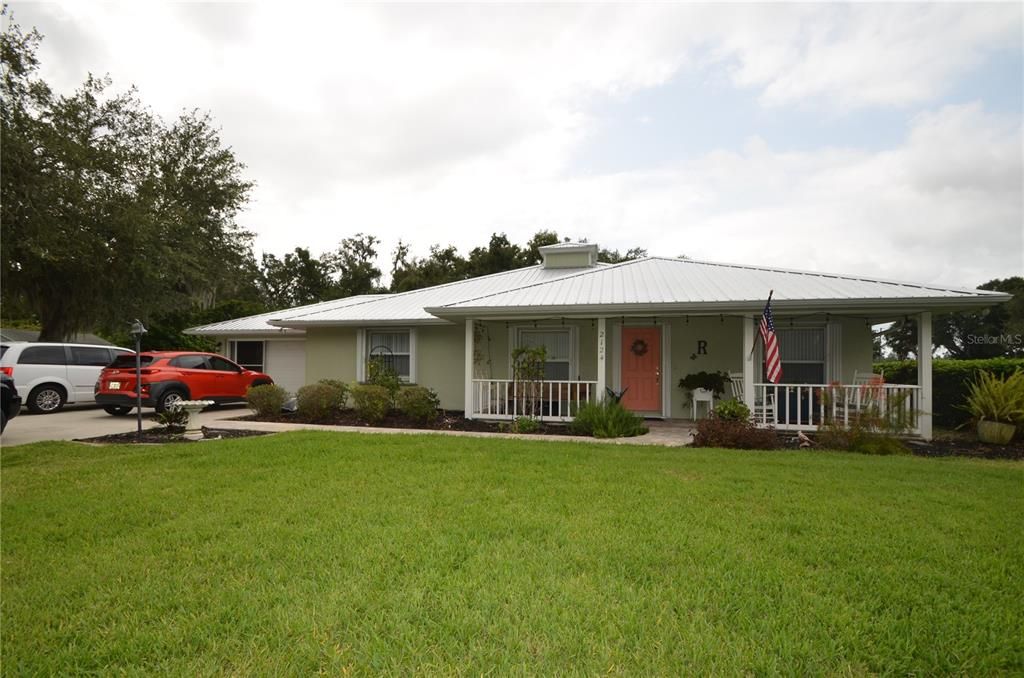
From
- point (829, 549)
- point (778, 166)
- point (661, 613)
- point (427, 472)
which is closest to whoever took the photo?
point (661, 613)

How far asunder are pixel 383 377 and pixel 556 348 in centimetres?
431

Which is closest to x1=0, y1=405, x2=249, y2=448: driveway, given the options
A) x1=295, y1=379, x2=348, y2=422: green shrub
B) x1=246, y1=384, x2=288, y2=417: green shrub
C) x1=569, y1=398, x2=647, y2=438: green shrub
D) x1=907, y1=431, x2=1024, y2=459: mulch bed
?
x1=246, y1=384, x2=288, y2=417: green shrub

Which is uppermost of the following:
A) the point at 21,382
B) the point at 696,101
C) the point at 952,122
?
the point at 696,101

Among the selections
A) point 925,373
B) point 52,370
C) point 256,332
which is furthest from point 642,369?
point 52,370

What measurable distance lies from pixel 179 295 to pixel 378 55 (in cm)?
1571

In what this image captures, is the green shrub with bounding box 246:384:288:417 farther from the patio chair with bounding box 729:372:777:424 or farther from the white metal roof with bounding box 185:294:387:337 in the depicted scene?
the patio chair with bounding box 729:372:777:424

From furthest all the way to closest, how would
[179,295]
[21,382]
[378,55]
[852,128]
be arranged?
[179,295]
[21,382]
[852,128]
[378,55]

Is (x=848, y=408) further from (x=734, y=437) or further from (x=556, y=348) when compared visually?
(x=556, y=348)

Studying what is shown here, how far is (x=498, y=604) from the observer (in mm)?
2861

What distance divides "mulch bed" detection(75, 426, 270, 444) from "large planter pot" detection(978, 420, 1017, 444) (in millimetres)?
12962

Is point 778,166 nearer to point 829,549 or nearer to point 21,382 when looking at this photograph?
point 829,549

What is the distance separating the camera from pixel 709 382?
11.3 metres

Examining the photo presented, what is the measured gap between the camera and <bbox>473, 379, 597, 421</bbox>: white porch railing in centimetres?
1091

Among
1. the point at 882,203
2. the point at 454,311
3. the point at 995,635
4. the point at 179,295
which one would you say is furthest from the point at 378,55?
the point at 179,295
